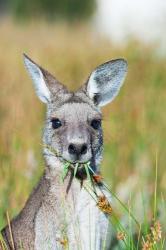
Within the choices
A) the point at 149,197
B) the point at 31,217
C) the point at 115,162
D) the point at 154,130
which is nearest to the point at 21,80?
the point at 154,130

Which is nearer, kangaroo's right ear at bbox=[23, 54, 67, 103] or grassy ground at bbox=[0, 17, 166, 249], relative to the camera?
kangaroo's right ear at bbox=[23, 54, 67, 103]

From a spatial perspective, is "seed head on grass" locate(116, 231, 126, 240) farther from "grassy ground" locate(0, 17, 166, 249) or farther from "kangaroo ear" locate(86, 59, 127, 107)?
"kangaroo ear" locate(86, 59, 127, 107)

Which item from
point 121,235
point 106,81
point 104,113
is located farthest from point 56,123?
point 104,113

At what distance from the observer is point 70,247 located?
455 centimetres

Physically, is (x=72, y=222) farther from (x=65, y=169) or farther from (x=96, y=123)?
(x=96, y=123)

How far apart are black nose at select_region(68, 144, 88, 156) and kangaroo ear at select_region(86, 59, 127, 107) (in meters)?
0.62

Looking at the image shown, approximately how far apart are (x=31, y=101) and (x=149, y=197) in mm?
2759

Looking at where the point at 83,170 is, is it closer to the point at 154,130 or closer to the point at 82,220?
the point at 82,220

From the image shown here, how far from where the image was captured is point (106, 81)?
5.07 metres

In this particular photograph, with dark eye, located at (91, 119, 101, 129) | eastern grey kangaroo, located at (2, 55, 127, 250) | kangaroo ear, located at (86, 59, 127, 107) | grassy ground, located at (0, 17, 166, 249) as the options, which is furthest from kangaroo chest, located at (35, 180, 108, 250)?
kangaroo ear, located at (86, 59, 127, 107)

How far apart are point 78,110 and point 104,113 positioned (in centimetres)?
368

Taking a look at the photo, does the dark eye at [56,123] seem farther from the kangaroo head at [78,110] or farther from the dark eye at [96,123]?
the dark eye at [96,123]

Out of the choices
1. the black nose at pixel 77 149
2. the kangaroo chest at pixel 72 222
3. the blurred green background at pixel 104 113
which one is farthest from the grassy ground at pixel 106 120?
the black nose at pixel 77 149

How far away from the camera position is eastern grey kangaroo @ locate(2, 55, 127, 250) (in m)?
4.52
